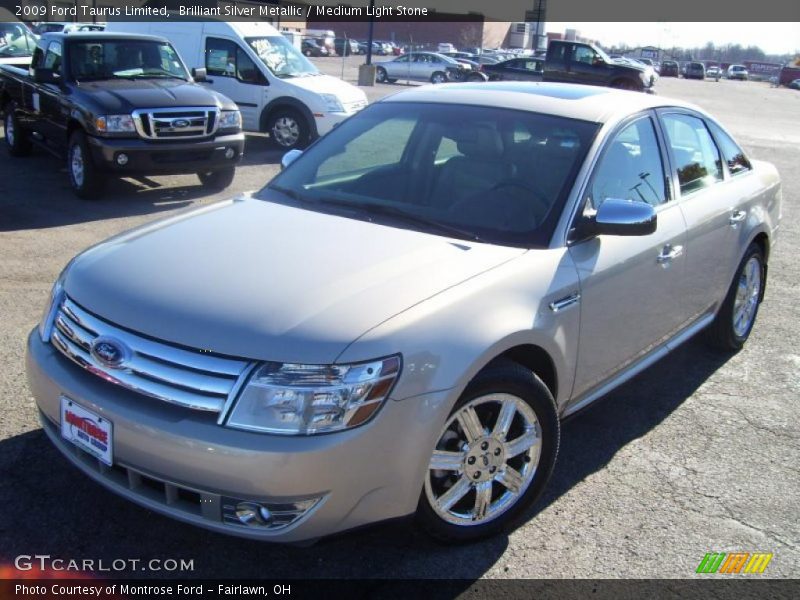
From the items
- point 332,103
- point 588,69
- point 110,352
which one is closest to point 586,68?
point 588,69

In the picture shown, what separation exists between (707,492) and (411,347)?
1.85 m

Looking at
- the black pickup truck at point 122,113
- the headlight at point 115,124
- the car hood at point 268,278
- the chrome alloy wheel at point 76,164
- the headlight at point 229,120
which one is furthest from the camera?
the headlight at point 229,120

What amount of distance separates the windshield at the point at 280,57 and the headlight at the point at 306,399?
37.5 feet

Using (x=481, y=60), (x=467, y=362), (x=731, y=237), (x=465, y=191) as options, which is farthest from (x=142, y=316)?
(x=481, y=60)

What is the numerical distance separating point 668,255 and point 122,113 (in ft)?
21.8

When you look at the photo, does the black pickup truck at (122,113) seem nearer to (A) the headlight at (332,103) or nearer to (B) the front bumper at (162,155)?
(B) the front bumper at (162,155)

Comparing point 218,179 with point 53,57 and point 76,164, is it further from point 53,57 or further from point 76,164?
point 53,57

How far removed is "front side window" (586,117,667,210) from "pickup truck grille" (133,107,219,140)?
20.4 feet

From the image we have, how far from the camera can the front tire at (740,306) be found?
5180mm

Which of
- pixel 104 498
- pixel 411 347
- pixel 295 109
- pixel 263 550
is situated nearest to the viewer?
pixel 411 347

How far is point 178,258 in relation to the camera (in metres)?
3.16

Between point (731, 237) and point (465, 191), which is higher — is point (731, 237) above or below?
below

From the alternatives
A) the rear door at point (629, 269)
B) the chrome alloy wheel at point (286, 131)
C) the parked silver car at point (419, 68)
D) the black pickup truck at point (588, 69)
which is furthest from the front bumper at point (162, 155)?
the parked silver car at point (419, 68)

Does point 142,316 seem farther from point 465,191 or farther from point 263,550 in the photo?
point 465,191
